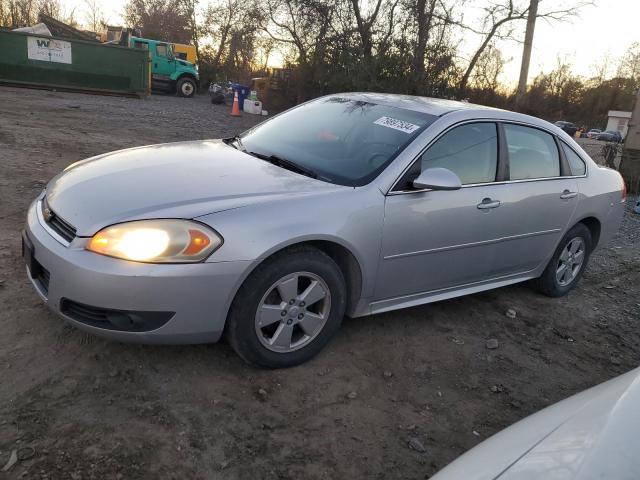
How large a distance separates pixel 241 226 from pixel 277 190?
39cm

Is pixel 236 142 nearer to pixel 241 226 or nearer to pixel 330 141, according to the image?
pixel 330 141

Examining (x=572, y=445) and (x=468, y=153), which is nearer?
(x=572, y=445)

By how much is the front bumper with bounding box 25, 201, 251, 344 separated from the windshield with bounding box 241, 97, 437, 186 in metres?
1.03

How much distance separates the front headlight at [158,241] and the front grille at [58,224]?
19cm

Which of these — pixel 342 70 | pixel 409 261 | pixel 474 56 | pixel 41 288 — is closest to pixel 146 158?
pixel 41 288

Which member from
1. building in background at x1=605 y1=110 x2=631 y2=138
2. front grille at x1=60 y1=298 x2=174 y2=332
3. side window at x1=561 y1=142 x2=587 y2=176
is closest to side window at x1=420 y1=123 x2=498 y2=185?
side window at x1=561 y1=142 x2=587 y2=176

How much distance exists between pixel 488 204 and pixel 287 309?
5.50 ft

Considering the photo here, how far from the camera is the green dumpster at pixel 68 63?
18.0 meters

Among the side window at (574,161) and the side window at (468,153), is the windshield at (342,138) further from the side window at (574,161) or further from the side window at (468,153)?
the side window at (574,161)

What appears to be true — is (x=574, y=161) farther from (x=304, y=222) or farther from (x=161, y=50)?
(x=161, y=50)

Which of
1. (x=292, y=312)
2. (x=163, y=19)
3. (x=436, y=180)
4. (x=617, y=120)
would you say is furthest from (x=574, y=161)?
(x=617, y=120)

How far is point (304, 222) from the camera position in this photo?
280 cm

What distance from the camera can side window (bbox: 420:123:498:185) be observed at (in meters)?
3.47

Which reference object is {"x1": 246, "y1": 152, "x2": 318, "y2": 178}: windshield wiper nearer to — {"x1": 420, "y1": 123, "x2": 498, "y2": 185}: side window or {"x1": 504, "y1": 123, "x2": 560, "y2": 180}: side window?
{"x1": 420, "y1": 123, "x2": 498, "y2": 185}: side window
